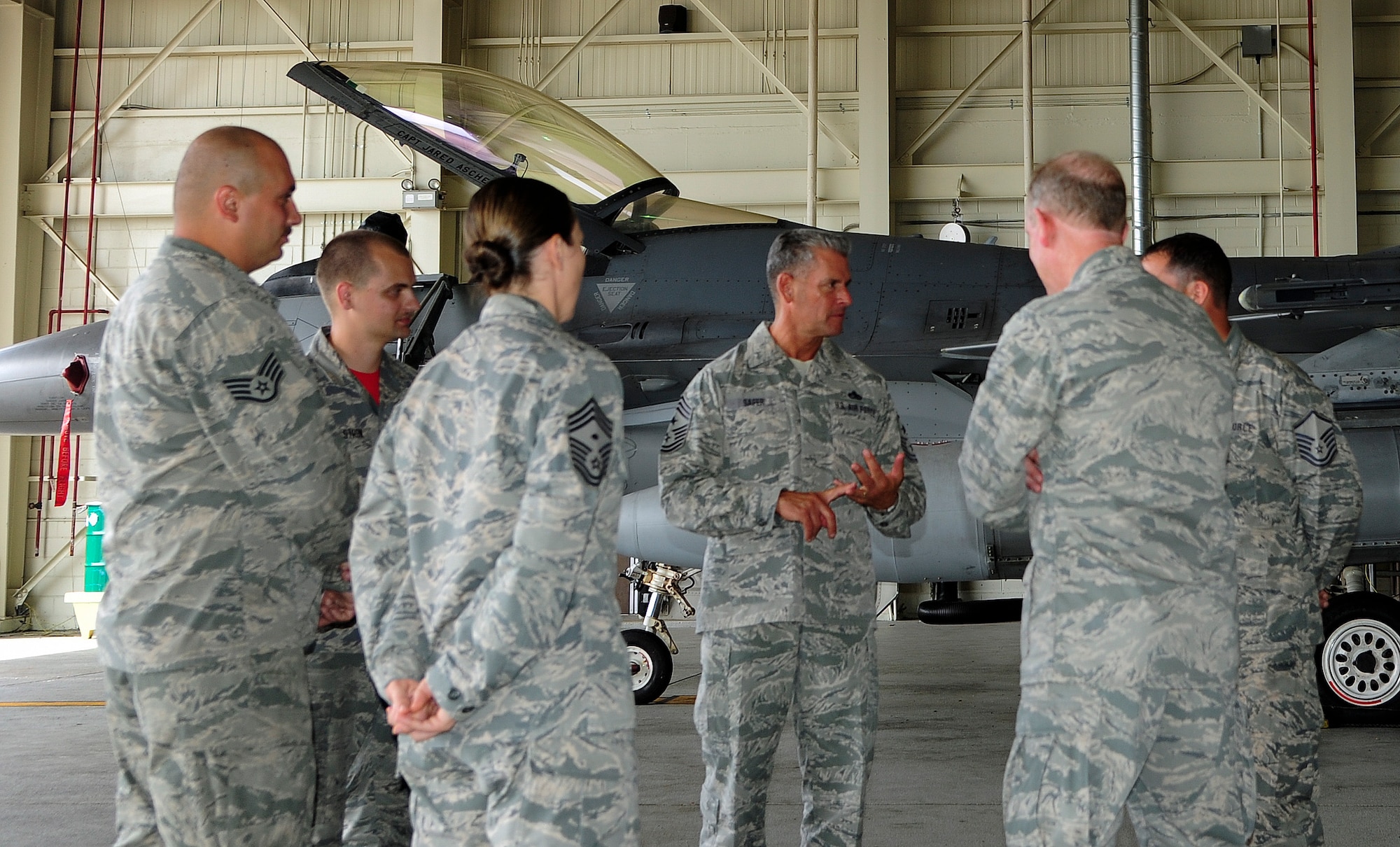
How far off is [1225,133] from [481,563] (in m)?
14.6

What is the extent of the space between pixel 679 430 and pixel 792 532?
443 mm

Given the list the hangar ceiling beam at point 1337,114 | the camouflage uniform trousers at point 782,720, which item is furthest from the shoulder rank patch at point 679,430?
the hangar ceiling beam at point 1337,114

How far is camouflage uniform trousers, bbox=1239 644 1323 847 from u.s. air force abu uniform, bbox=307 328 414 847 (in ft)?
7.77

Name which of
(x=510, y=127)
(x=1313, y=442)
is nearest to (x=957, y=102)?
(x=510, y=127)

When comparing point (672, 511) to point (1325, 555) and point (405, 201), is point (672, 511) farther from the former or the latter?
point (405, 201)

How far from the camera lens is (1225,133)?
14484 millimetres

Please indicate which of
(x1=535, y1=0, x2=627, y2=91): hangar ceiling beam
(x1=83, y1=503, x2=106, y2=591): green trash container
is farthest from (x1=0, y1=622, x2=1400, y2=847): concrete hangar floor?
(x1=535, y1=0, x2=627, y2=91): hangar ceiling beam

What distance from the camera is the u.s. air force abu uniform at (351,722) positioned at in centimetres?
312

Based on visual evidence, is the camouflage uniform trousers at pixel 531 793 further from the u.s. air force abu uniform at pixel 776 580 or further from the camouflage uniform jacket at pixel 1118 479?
the u.s. air force abu uniform at pixel 776 580

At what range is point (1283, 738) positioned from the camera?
3354mm

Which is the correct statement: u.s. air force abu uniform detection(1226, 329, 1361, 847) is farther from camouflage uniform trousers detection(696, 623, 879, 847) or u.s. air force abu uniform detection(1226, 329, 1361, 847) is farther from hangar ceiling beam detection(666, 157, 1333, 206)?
hangar ceiling beam detection(666, 157, 1333, 206)

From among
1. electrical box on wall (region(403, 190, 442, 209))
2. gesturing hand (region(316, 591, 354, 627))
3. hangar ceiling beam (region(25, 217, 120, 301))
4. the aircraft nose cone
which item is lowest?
gesturing hand (region(316, 591, 354, 627))

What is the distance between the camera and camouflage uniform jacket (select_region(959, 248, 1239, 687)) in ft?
7.79

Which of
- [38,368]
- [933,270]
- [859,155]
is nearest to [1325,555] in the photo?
[933,270]
